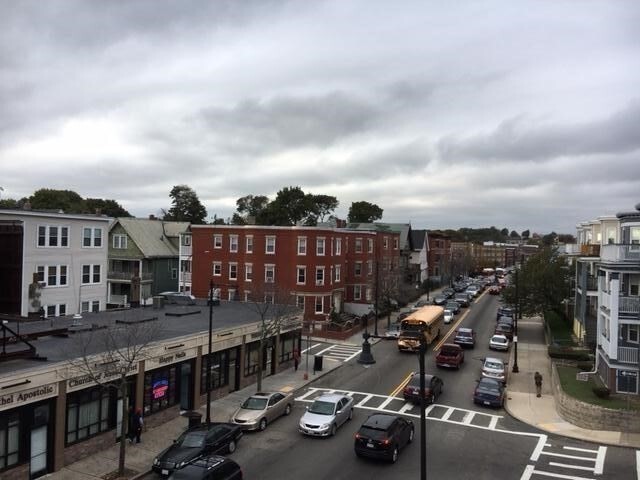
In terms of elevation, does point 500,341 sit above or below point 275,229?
below

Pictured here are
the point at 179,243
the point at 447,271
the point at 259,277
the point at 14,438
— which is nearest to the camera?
the point at 14,438

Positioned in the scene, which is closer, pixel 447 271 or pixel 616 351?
pixel 616 351

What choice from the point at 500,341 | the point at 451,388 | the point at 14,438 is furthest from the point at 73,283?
the point at 500,341

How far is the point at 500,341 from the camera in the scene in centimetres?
4534

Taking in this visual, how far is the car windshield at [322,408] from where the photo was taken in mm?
24233

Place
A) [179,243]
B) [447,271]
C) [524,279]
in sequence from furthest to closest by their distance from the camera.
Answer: [447,271], [179,243], [524,279]

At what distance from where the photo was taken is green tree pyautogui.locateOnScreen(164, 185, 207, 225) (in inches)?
4791

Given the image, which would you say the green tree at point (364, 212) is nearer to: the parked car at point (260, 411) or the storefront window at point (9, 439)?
the parked car at point (260, 411)

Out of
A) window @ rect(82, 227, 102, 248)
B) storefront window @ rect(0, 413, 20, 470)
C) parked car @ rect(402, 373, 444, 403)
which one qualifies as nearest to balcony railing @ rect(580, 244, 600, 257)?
parked car @ rect(402, 373, 444, 403)

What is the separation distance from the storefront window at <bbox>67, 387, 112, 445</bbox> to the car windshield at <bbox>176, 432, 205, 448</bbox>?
158 inches

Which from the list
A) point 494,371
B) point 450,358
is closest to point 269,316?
point 450,358

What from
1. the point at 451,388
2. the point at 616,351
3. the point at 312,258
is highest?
the point at 312,258

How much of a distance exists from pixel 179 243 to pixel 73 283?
924 inches

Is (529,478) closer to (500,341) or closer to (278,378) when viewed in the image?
(278,378)
